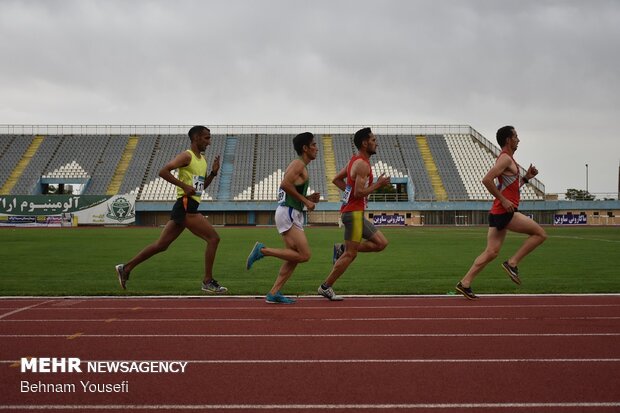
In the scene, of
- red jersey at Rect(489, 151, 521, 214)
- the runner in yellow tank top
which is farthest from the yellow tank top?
red jersey at Rect(489, 151, 521, 214)

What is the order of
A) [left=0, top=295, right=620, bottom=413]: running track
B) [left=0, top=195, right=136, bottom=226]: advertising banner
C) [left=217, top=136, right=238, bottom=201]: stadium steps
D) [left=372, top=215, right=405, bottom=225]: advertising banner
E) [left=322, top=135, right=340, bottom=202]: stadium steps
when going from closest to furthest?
[left=0, top=295, right=620, bottom=413]: running track → [left=0, top=195, right=136, bottom=226]: advertising banner → [left=372, top=215, right=405, bottom=225]: advertising banner → [left=217, top=136, right=238, bottom=201]: stadium steps → [left=322, top=135, right=340, bottom=202]: stadium steps

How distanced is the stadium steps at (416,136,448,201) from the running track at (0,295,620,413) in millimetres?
49438

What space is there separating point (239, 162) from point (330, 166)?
949 centimetres

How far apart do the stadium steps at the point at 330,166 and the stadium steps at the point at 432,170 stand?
31.1 ft

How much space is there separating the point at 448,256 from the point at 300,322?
1027 centimetres

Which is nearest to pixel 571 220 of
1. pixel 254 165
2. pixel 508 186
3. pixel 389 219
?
pixel 389 219

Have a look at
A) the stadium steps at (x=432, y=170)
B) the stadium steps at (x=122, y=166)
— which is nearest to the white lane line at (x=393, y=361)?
the stadium steps at (x=432, y=170)

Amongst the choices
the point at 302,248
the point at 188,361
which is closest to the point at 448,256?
the point at 302,248

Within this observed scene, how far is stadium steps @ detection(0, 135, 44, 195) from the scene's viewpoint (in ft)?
177

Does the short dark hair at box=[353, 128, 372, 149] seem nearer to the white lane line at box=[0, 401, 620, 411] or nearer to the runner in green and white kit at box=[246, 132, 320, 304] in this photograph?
the runner in green and white kit at box=[246, 132, 320, 304]

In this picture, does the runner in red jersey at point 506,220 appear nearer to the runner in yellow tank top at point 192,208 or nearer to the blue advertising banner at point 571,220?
the runner in yellow tank top at point 192,208

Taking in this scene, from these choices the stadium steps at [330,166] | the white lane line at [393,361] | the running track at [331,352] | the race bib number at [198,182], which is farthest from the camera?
the stadium steps at [330,166]

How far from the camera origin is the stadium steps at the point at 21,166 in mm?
54062

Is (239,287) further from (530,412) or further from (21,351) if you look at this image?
(530,412)
